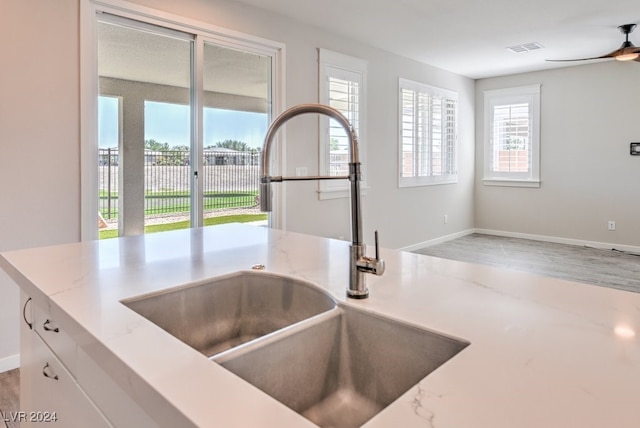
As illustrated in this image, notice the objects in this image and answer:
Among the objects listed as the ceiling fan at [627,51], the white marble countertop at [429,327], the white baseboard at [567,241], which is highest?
the ceiling fan at [627,51]

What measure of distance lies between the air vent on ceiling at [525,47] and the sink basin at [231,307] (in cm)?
505

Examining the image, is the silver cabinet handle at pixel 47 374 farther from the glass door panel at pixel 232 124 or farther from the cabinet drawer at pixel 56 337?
the glass door panel at pixel 232 124

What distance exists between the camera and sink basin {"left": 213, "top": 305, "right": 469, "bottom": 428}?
2.68ft

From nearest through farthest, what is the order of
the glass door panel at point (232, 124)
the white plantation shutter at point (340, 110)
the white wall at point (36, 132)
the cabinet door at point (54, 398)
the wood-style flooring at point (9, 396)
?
the cabinet door at point (54, 398) < the wood-style flooring at point (9, 396) < the white wall at point (36, 132) < the glass door panel at point (232, 124) < the white plantation shutter at point (340, 110)

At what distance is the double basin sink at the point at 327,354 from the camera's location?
2.66 ft

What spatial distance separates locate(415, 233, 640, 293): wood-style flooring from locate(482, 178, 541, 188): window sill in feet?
2.91

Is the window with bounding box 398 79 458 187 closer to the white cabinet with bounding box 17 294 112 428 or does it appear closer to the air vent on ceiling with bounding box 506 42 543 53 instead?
the air vent on ceiling with bounding box 506 42 543 53

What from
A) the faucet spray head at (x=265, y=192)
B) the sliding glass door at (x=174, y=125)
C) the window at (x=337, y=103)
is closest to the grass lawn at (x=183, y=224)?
the sliding glass door at (x=174, y=125)

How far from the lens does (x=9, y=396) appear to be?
7.41 ft

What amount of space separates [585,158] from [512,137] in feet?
3.68

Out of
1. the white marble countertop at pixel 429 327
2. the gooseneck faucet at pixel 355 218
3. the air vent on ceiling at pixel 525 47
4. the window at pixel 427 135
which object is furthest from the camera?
the window at pixel 427 135

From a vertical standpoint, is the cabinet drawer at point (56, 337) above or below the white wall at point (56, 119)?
below

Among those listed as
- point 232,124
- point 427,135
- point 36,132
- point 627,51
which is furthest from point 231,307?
point 427,135

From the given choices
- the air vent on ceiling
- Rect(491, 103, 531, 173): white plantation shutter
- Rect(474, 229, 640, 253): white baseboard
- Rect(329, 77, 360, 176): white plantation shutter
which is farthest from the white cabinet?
Rect(491, 103, 531, 173): white plantation shutter
